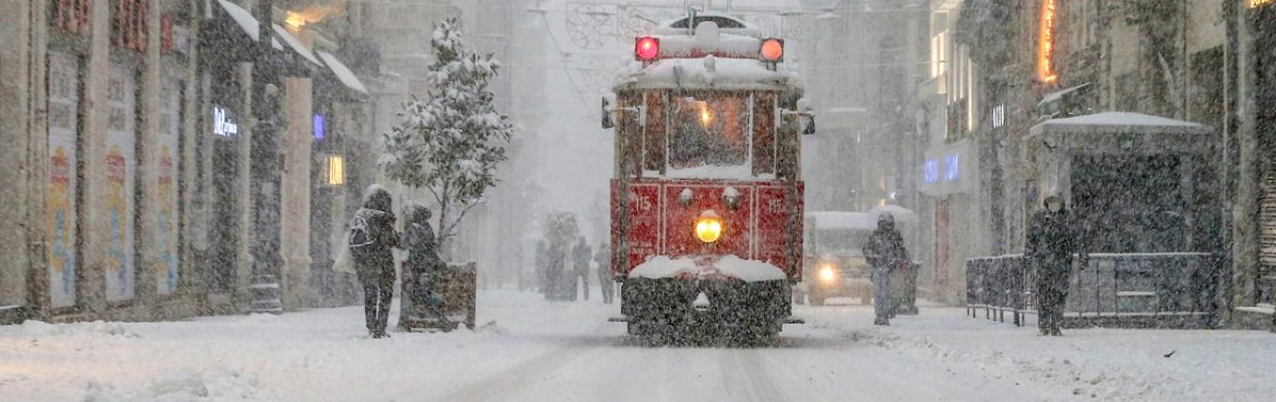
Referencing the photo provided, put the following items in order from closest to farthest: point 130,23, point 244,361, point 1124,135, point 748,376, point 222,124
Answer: point 748,376 → point 244,361 → point 130,23 → point 1124,135 → point 222,124

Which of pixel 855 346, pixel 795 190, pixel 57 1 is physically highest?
pixel 57 1

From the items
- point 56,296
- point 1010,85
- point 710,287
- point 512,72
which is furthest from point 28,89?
point 512,72

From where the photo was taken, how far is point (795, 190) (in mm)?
19062

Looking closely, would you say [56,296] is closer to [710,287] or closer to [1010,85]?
[710,287]

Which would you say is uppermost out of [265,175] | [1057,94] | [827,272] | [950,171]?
[1057,94]

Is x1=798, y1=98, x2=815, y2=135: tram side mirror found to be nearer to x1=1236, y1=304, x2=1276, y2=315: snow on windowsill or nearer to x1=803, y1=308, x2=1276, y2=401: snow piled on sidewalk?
x1=803, y1=308, x2=1276, y2=401: snow piled on sidewalk

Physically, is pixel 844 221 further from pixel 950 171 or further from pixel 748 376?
pixel 748 376

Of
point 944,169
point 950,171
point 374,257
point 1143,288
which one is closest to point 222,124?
point 374,257

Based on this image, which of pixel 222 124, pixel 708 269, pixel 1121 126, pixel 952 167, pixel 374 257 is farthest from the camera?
pixel 952 167

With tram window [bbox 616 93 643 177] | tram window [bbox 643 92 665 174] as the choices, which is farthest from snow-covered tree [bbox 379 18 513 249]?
tram window [bbox 643 92 665 174]

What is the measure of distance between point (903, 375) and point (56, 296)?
12.0m

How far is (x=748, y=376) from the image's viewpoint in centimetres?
1382

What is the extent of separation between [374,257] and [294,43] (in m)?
14.6

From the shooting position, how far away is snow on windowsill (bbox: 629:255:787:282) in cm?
1853
